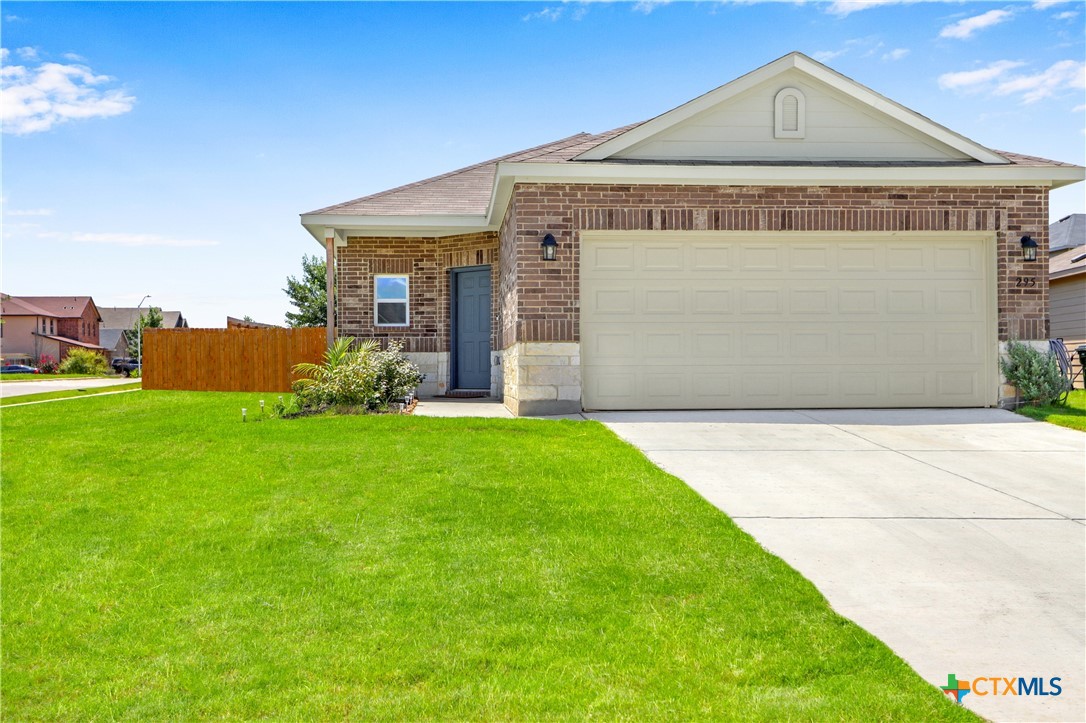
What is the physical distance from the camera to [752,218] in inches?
440

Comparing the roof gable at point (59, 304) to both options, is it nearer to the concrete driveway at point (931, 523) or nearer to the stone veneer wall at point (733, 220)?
the stone veneer wall at point (733, 220)

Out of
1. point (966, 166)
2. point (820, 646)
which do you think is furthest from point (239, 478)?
point (966, 166)

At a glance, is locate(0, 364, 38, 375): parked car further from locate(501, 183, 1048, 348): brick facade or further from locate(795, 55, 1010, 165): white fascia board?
locate(795, 55, 1010, 165): white fascia board

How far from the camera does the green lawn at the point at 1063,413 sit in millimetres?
9914

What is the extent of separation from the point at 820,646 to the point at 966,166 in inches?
402

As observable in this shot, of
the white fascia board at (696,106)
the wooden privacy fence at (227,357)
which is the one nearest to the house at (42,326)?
the wooden privacy fence at (227,357)

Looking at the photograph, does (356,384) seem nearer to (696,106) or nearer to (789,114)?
(696,106)

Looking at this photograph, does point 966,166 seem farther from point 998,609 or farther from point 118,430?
point 118,430

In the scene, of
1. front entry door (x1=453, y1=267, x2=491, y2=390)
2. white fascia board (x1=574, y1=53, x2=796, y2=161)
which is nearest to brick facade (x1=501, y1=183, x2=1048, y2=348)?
white fascia board (x1=574, y1=53, x2=796, y2=161)

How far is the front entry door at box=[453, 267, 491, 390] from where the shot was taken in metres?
15.3

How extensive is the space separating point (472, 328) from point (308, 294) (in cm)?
3167

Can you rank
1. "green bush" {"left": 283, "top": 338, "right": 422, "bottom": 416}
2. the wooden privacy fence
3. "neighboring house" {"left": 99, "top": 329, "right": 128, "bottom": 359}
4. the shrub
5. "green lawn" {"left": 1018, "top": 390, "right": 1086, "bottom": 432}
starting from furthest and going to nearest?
1. "neighboring house" {"left": 99, "top": 329, "right": 128, "bottom": 359}
2. the wooden privacy fence
3. the shrub
4. "green bush" {"left": 283, "top": 338, "right": 422, "bottom": 416}
5. "green lawn" {"left": 1018, "top": 390, "right": 1086, "bottom": 432}

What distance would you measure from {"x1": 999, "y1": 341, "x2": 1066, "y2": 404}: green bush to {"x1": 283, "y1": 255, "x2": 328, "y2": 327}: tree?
37.8 meters

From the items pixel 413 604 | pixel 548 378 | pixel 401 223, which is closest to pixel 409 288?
pixel 401 223
